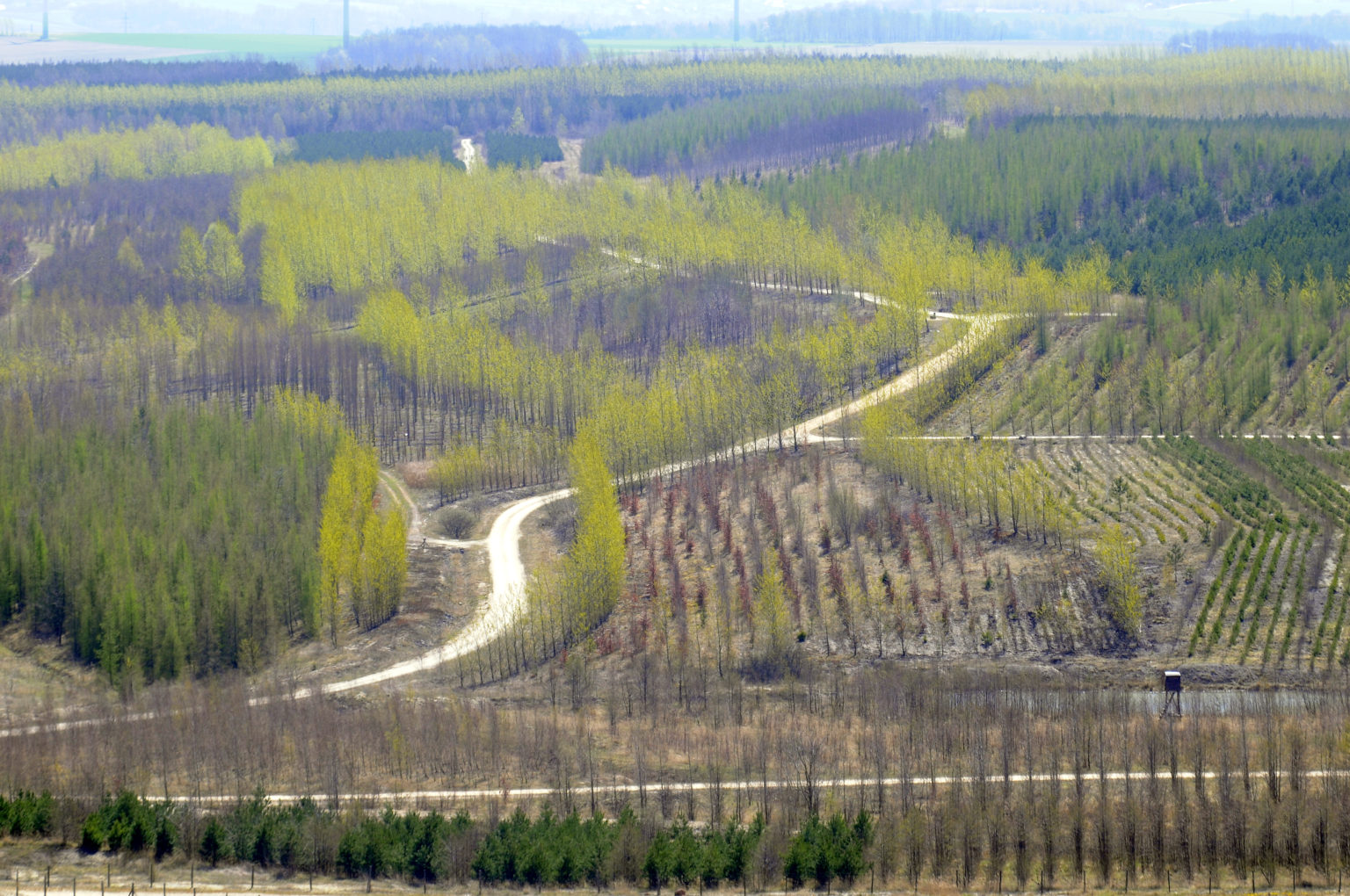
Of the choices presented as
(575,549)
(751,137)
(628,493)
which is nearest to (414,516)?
(628,493)

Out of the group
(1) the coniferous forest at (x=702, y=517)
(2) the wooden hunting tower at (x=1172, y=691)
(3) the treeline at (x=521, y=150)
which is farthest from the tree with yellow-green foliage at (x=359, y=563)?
(3) the treeline at (x=521, y=150)

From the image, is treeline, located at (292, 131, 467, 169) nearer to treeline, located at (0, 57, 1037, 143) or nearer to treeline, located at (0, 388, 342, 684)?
treeline, located at (0, 57, 1037, 143)

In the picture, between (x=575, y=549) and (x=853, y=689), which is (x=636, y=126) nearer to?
(x=575, y=549)

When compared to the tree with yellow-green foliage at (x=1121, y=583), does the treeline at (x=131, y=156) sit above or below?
above

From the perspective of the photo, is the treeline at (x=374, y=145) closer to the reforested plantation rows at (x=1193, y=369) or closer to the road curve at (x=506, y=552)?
the road curve at (x=506, y=552)

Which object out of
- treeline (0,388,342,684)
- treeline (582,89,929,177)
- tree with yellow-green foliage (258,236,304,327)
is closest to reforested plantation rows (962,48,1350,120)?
treeline (582,89,929,177)
